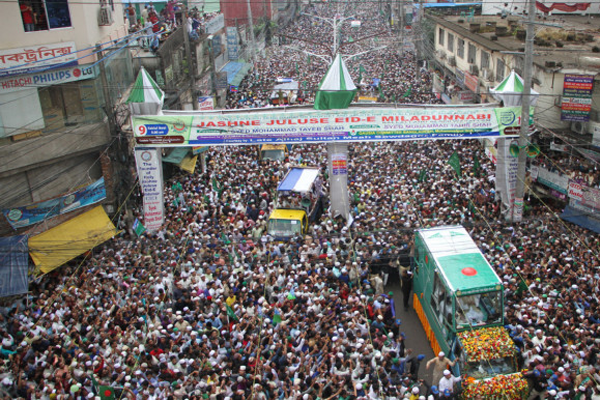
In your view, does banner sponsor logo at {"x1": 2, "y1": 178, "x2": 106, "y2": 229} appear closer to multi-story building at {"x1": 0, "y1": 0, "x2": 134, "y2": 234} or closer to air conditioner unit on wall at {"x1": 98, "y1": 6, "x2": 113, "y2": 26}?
multi-story building at {"x1": 0, "y1": 0, "x2": 134, "y2": 234}

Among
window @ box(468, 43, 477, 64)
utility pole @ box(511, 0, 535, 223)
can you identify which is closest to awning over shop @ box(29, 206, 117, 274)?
utility pole @ box(511, 0, 535, 223)

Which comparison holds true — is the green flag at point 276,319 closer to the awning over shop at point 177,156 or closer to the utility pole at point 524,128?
the utility pole at point 524,128

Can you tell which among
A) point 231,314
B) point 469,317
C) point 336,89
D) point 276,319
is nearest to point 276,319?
point 276,319

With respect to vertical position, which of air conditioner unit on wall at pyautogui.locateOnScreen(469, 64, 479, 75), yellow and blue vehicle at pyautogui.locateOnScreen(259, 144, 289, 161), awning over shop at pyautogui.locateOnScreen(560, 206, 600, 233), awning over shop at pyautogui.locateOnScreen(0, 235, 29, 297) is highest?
air conditioner unit on wall at pyautogui.locateOnScreen(469, 64, 479, 75)

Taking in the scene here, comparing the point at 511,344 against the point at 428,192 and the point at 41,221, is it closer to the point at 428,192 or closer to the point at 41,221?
the point at 428,192

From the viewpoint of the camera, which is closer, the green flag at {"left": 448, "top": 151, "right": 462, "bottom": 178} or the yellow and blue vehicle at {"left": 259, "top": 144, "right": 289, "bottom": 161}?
the green flag at {"left": 448, "top": 151, "right": 462, "bottom": 178}

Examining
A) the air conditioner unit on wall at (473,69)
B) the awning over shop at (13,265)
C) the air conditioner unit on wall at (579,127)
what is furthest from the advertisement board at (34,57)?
the air conditioner unit on wall at (473,69)

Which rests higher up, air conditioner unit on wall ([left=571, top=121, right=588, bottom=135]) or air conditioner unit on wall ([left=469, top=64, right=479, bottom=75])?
air conditioner unit on wall ([left=469, top=64, right=479, bottom=75])
